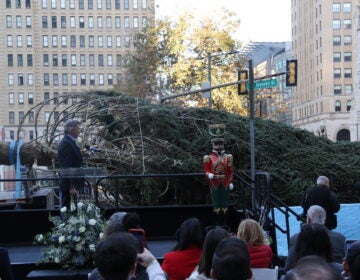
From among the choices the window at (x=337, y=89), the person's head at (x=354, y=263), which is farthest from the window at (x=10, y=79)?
the person's head at (x=354, y=263)

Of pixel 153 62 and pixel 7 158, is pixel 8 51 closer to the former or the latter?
pixel 153 62

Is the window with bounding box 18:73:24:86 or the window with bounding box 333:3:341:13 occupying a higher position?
the window with bounding box 333:3:341:13

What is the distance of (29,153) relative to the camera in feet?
45.8

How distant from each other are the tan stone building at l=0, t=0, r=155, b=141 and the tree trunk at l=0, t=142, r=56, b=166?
86.1 meters

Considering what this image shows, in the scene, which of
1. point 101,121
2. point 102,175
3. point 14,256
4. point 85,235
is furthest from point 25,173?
point 85,235

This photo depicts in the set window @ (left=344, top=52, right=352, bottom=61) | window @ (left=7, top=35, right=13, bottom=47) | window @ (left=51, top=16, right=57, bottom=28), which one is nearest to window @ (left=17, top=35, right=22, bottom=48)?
window @ (left=7, top=35, right=13, bottom=47)

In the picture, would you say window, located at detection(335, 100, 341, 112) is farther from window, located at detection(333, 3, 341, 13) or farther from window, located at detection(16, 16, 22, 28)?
window, located at detection(16, 16, 22, 28)

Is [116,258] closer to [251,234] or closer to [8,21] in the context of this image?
[251,234]

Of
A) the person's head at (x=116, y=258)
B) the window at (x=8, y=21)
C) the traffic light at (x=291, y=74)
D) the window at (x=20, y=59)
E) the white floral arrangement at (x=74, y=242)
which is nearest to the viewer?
the person's head at (x=116, y=258)

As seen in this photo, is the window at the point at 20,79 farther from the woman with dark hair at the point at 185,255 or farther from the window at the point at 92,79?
→ the woman with dark hair at the point at 185,255

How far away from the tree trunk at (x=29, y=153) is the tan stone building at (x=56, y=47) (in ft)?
282

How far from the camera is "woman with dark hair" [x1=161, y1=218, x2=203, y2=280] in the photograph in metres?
4.82

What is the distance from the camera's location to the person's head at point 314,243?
14.7 ft

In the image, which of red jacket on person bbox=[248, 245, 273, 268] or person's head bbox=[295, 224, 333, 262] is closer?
person's head bbox=[295, 224, 333, 262]
